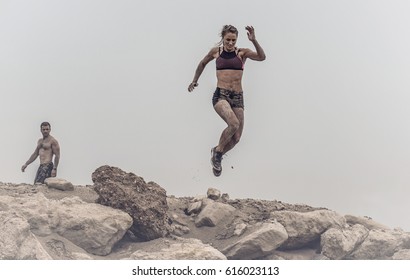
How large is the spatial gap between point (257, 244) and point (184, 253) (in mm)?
1883

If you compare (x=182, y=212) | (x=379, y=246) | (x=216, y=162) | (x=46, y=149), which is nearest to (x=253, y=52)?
(x=216, y=162)

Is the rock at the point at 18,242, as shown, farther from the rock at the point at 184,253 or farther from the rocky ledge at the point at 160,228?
the rock at the point at 184,253

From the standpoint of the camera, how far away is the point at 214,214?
46.3 ft

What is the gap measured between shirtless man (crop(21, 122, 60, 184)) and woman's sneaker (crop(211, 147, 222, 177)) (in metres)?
6.38

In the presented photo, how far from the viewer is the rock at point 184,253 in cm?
1186

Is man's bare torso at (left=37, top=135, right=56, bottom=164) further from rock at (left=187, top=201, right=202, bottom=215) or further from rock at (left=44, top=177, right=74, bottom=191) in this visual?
rock at (left=187, top=201, right=202, bottom=215)

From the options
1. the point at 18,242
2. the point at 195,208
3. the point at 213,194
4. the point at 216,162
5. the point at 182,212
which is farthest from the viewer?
the point at 213,194

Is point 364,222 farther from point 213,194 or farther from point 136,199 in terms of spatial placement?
point 136,199

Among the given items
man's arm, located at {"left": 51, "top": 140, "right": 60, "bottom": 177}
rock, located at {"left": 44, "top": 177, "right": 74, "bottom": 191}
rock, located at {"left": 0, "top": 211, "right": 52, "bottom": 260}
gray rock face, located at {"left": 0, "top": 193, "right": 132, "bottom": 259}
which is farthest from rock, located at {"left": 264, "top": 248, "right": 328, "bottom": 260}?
man's arm, located at {"left": 51, "top": 140, "right": 60, "bottom": 177}

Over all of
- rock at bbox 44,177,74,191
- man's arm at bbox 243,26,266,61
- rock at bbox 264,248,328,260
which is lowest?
rock at bbox 264,248,328,260

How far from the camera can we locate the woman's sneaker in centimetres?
1266
